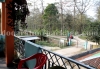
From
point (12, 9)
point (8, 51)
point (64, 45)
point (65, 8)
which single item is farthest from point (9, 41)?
point (64, 45)

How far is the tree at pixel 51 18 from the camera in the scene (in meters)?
6.45

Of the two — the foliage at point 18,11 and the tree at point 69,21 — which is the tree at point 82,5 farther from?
the foliage at point 18,11

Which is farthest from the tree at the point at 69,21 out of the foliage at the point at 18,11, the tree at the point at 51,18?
the foliage at the point at 18,11

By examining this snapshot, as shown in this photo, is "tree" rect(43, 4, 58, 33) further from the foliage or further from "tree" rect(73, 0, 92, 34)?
the foliage

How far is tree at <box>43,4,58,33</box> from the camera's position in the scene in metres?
6.45

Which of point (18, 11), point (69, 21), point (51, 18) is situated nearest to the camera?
point (18, 11)

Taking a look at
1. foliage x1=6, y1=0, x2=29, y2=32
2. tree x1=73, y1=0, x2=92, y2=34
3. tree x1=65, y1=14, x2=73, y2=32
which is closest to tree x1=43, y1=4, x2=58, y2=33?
tree x1=65, y1=14, x2=73, y2=32

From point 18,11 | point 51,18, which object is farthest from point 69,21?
point 18,11

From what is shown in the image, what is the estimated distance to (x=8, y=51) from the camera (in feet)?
7.28

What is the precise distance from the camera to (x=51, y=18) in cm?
707

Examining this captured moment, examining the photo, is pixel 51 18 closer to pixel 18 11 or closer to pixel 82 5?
→ pixel 82 5

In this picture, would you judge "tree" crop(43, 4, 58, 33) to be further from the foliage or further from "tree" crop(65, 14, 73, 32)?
the foliage

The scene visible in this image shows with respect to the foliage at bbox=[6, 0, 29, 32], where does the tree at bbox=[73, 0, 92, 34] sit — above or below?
above

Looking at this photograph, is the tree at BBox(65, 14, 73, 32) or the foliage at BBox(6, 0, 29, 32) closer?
the foliage at BBox(6, 0, 29, 32)
